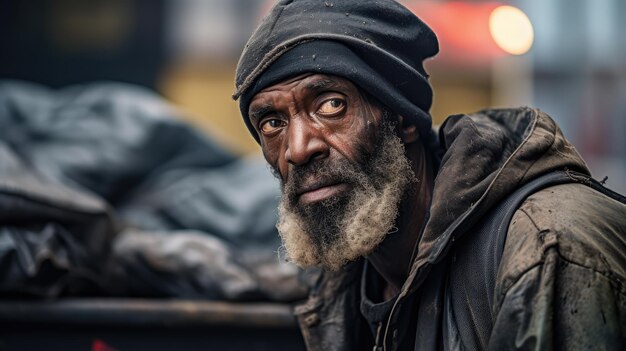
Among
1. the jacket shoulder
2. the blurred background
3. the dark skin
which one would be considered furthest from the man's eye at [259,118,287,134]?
the blurred background

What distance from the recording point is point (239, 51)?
8.33m

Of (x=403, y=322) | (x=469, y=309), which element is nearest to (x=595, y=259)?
(x=469, y=309)

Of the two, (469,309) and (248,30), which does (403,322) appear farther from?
(248,30)

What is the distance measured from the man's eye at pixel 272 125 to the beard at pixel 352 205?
0.58 ft

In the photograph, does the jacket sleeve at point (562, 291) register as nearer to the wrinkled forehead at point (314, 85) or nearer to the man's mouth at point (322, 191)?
the man's mouth at point (322, 191)

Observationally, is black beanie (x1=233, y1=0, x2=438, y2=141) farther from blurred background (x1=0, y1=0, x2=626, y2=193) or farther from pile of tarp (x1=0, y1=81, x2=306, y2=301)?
blurred background (x1=0, y1=0, x2=626, y2=193)

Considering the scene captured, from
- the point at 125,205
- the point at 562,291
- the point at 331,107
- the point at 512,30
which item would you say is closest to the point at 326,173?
the point at 331,107

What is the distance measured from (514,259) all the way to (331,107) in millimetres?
808

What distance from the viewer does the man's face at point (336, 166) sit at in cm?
252

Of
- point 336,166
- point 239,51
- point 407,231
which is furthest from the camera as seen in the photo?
point 239,51

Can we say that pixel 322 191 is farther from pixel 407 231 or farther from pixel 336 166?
pixel 407 231

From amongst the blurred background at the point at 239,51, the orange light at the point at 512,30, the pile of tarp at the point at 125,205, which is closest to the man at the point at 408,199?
the pile of tarp at the point at 125,205

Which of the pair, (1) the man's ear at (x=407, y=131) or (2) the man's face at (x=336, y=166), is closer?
(2) the man's face at (x=336, y=166)

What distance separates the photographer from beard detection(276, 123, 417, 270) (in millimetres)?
2518
